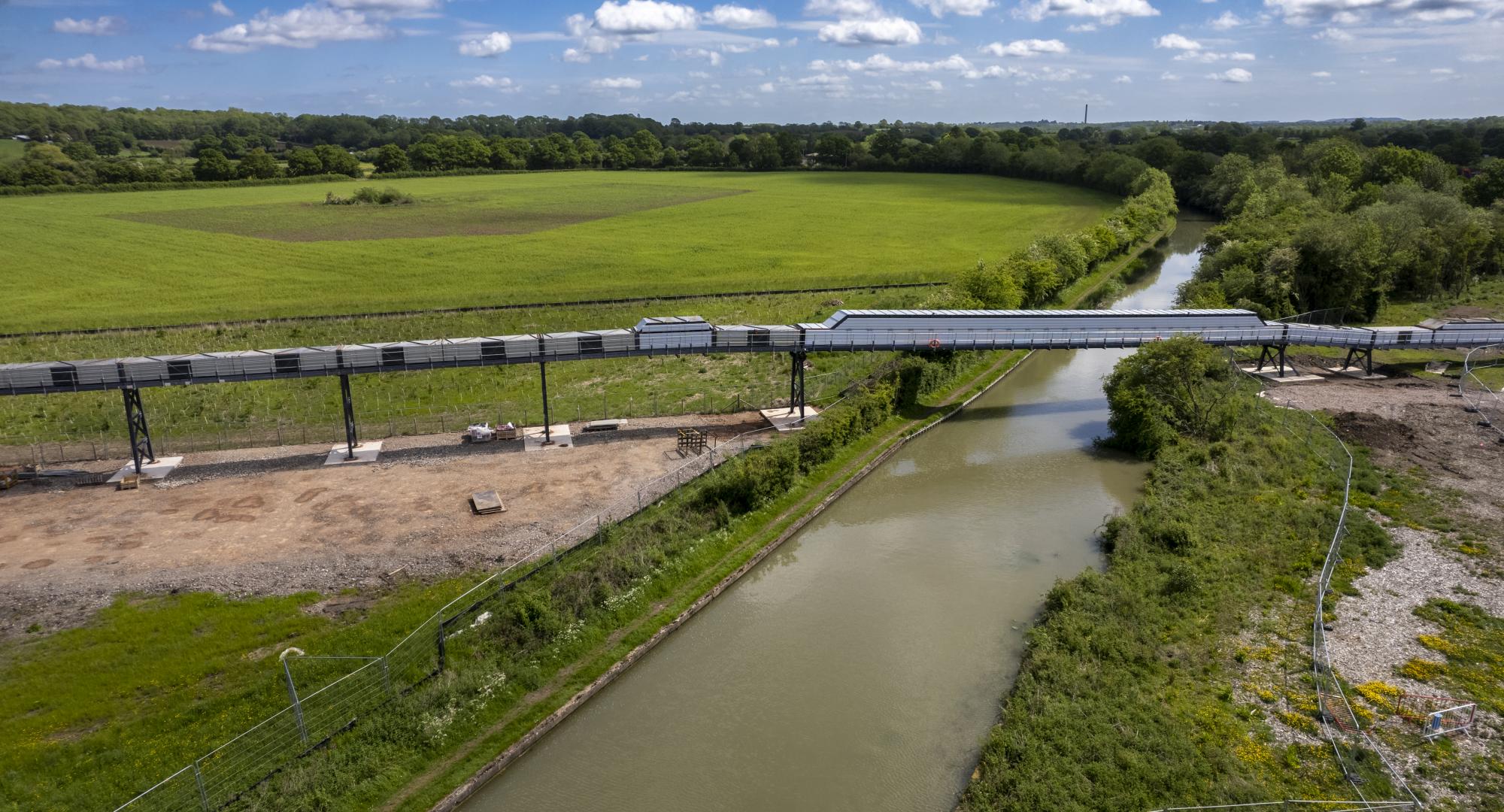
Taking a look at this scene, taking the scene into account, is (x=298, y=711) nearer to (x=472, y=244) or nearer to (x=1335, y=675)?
(x=1335, y=675)

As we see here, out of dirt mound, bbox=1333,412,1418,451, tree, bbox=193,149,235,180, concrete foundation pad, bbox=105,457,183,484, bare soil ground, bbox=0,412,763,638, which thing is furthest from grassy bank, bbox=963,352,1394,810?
tree, bbox=193,149,235,180

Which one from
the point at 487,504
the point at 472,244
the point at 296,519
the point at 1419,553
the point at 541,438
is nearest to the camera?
the point at 1419,553

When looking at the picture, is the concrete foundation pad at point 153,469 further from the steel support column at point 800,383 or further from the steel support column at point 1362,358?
the steel support column at point 1362,358

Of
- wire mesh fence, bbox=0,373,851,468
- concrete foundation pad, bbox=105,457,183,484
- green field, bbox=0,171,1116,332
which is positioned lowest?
concrete foundation pad, bbox=105,457,183,484

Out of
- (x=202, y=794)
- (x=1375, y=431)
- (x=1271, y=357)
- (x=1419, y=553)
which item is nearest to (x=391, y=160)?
(x=1271, y=357)

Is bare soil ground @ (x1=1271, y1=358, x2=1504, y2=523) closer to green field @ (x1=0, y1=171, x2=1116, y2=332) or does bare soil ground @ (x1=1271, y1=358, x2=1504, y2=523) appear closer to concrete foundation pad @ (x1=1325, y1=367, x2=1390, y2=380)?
concrete foundation pad @ (x1=1325, y1=367, x2=1390, y2=380)

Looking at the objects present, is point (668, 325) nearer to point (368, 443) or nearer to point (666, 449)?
point (666, 449)
